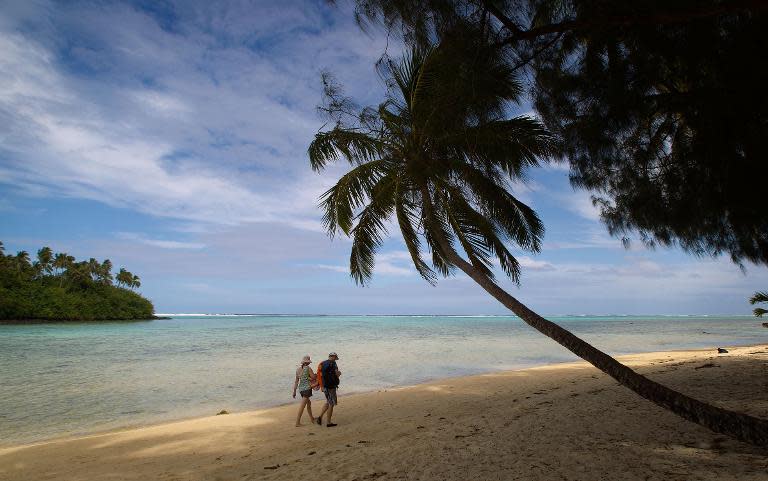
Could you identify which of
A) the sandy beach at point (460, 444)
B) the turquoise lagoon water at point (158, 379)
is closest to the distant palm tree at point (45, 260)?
the turquoise lagoon water at point (158, 379)

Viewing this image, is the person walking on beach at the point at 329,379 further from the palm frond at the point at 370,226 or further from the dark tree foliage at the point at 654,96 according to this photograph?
the dark tree foliage at the point at 654,96

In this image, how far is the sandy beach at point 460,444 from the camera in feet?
13.1

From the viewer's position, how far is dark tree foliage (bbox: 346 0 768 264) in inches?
154

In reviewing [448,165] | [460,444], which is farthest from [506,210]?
[460,444]

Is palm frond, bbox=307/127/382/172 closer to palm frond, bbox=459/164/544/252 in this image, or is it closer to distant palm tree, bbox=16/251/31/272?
palm frond, bbox=459/164/544/252

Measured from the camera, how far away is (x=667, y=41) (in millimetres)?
4168

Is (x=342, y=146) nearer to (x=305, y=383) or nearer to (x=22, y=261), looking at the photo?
(x=305, y=383)

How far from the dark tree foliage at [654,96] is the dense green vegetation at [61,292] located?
80331mm

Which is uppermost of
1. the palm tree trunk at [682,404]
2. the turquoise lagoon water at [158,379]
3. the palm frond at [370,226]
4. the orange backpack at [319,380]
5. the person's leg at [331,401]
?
the palm frond at [370,226]

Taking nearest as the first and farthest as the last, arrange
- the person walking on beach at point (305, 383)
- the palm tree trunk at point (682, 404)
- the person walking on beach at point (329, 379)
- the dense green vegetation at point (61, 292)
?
the palm tree trunk at point (682, 404), the person walking on beach at point (329, 379), the person walking on beach at point (305, 383), the dense green vegetation at point (61, 292)

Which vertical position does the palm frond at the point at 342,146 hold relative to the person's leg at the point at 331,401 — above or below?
above

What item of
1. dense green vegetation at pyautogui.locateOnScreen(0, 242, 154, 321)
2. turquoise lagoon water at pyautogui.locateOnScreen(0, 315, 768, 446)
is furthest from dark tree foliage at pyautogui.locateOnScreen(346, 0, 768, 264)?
dense green vegetation at pyautogui.locateOnScreen(0, 242, 154, 321)

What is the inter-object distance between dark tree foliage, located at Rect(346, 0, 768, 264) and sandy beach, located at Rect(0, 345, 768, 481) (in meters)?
2.89

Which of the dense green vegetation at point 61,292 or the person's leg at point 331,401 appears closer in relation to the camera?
the person's leg at point 331,401
